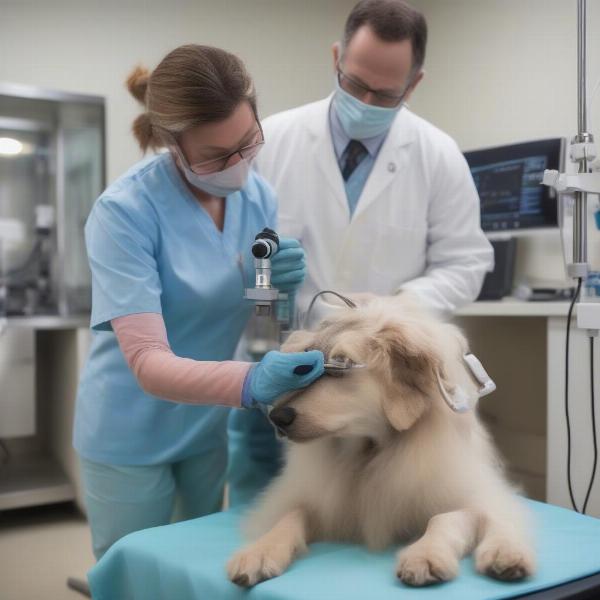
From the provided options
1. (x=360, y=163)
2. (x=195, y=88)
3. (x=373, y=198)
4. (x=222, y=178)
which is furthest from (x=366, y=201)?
(x=195, y=88)

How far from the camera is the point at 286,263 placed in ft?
4.45

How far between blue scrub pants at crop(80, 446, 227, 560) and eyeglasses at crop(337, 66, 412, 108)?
0.88 metres

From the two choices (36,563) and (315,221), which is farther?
(36,563)

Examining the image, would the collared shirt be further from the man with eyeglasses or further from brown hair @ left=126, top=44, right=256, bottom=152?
brown hair @ left=126, top=44, right=256, bottom=152

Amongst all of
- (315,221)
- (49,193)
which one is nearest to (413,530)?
(315,221)

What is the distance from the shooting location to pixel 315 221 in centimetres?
178

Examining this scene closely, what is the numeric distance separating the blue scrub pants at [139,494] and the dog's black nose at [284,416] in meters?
0.52

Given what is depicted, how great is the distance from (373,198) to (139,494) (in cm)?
87

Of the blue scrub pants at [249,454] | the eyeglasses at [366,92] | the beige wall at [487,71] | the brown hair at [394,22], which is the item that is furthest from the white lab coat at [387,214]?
the beige wall at [487,71]

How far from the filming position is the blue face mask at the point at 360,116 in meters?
1.67

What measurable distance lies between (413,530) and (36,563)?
1930 mm

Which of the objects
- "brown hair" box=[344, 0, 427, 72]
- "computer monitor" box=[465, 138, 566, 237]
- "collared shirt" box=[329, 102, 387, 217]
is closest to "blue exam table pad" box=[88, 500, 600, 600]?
"collared shirt" box=[329, 102, 387, 217]

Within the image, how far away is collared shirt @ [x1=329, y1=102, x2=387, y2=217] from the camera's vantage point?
1.78 meters

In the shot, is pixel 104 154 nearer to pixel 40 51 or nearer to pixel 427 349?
pixel 40 51
